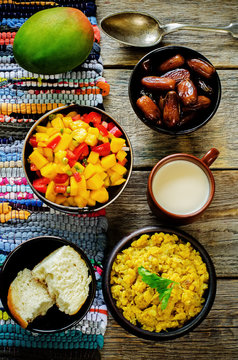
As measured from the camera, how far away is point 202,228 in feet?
4.41

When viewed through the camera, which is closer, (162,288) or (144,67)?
(162,288)

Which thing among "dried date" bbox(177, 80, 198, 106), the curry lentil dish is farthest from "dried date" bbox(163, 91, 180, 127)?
the curry lentil dish

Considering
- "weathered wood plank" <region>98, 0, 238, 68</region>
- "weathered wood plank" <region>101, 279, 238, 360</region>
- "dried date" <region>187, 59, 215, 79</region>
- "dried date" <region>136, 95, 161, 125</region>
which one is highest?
"weathered wood plank" <region>98, 0, 238, 68</region>

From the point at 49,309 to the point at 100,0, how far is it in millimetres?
998

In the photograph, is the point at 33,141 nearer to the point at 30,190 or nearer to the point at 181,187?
the point at 30,190

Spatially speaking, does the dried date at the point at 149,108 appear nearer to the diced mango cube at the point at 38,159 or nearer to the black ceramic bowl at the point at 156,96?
the black ceramic bowl at the point at 156,96

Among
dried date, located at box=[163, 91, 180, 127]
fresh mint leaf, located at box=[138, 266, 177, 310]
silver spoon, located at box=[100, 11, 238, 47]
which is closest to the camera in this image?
fresh mint leaf, located at box=[138, 266, 177, 310]

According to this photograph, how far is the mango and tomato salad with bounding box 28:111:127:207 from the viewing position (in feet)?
3.81

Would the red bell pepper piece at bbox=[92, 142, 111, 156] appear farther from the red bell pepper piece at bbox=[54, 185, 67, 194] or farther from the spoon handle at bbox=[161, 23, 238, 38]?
the spoon handle at bbox=[161, 23, 238, 38]

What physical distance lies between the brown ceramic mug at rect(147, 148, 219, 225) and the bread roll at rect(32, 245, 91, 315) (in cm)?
28

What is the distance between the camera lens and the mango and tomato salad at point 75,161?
1.16m

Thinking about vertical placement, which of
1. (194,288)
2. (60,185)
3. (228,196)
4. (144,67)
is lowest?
(194,288)

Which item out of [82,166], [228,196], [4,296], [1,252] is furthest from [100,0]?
[4,296]

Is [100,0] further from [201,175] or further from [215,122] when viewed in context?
[201,175]
